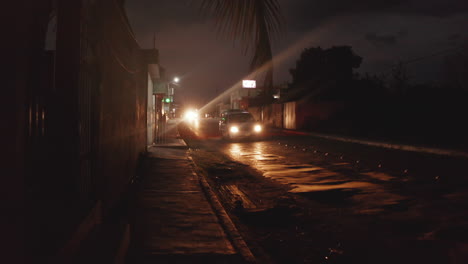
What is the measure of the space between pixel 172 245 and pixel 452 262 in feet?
10.8

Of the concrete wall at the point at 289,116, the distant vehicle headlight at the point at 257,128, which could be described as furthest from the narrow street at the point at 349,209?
the concrete wall at the point at 289,116

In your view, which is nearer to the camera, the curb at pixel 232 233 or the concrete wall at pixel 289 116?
the curb at pixel 232 233

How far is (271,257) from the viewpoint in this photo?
471 cm

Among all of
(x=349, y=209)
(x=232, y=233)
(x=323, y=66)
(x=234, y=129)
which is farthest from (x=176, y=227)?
(x=323, y=66)

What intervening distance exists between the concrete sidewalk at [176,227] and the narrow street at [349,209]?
0.50 m

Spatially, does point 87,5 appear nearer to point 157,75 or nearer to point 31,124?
point 31,124

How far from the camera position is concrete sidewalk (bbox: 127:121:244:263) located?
179 inches

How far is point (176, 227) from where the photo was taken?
18.6 feet

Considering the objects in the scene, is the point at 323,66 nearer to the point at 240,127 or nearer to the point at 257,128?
the point at 257,128

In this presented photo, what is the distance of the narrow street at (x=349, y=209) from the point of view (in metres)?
4.78

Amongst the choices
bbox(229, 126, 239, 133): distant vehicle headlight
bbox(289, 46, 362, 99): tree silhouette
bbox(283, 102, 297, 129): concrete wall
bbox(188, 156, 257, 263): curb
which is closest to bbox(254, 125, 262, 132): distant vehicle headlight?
bbox(229, 126, 239, 133): distant vehicle headlight

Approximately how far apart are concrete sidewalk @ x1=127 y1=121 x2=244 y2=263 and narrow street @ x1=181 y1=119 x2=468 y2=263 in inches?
19.8

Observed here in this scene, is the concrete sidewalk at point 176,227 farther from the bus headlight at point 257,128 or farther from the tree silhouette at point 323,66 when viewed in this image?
the tree silhouette at point 323,66

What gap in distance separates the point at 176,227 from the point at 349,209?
315cm
